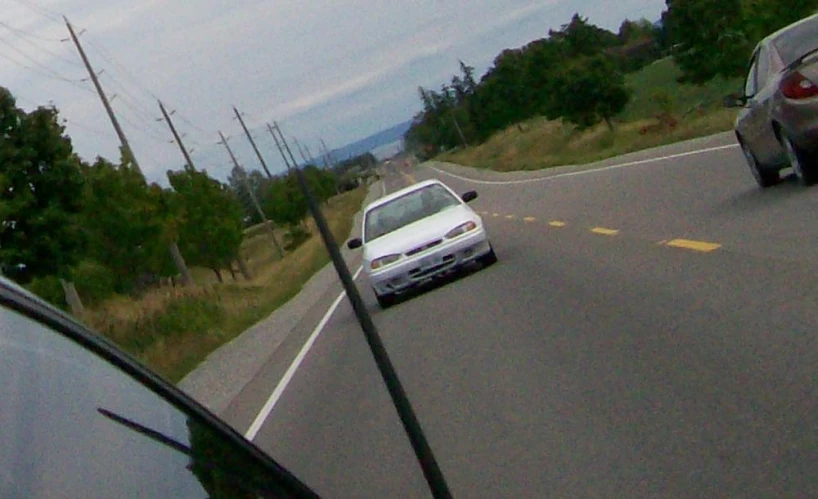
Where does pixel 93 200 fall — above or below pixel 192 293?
above

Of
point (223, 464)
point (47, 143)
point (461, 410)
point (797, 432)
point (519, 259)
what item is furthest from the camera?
point (47, 143)

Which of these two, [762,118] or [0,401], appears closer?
[0,401]

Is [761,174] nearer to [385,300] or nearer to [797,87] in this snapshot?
[797,87]

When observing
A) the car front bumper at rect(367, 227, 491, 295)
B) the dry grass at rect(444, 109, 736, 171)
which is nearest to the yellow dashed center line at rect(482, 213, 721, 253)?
the car front bumper at rect(367, 227, 491, 295)

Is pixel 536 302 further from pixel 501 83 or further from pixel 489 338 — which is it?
pixel 501 83

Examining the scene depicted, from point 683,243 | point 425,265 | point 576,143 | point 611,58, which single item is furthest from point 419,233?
point 611,58

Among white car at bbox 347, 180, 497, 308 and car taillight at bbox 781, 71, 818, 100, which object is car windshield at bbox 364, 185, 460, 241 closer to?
white car at bbox 347, 180, 497, 308

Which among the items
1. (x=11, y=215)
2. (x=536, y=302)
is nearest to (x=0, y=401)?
(x=536, y=302)

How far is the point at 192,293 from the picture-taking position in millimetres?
35312

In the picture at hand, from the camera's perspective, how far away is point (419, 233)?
1950 cm

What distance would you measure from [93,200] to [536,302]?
34.5 m

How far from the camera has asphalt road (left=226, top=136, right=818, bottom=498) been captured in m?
7.00

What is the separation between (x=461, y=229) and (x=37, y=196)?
53.9ft

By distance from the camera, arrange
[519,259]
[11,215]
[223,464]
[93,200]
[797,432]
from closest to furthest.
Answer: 1. [223,464]
2. [797,432]
3. [519,259]
4. [11,215]
5. [93,200]
